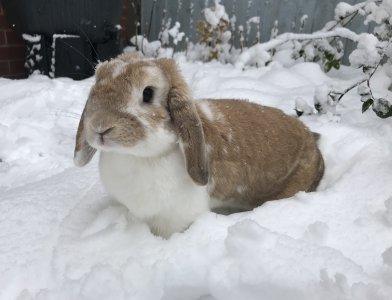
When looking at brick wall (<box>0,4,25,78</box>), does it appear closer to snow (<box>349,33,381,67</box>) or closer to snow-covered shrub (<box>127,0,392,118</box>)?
snow-covered shrub (<box>127,0,392,118</box>)

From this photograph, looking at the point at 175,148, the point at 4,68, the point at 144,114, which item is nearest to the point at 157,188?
the point at 175,148

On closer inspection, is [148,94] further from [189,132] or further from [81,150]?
[81,150]

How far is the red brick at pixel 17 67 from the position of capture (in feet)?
15.9

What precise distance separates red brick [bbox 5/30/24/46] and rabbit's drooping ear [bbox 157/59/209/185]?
3.57 metres

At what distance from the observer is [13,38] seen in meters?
4.80

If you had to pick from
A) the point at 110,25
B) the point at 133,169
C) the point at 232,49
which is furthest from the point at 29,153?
the point at 232,49

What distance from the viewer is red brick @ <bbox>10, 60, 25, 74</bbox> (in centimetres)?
486

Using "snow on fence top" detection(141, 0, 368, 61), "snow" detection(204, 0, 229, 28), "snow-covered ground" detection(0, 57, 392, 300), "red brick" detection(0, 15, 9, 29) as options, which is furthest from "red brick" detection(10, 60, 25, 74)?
"snow-covered ground" detection(0, 57, 392, 300)

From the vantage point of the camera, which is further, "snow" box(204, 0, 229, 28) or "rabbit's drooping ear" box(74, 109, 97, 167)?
"snow" box(204, 0, 229, 28)

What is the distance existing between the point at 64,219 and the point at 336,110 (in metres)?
2.08

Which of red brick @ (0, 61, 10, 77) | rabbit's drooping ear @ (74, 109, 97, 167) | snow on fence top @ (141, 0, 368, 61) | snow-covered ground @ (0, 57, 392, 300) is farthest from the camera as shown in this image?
snow on fence top @ (141, 0, 368, 61)

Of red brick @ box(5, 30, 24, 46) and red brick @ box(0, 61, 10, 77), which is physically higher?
red brick @ box(5, 30, 24, 46)

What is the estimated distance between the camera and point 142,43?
4902mm

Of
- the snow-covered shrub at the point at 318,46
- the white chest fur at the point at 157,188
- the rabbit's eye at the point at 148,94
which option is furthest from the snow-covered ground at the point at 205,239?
the rabbit's eye at the point at 148,94
